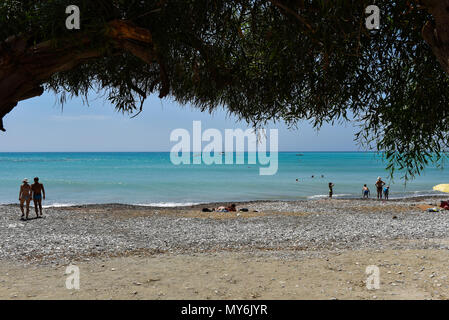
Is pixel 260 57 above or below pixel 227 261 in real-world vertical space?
above

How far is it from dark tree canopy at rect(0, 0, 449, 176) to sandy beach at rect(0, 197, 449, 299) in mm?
3696

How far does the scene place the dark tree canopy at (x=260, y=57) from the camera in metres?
4.23

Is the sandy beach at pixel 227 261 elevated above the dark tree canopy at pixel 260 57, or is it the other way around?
the dark tree canopy at pixel 260 57

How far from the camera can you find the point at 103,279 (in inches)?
344

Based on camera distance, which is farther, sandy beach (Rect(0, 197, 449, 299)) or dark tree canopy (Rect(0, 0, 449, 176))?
sandy beach (Rect(0, 197, 449, 299))

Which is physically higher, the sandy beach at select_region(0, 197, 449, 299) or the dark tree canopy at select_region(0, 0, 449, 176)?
the dark tree canopy at select_region(0, 0, 449, 176)

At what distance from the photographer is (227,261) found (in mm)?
10531

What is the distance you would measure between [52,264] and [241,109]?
24.6 ft

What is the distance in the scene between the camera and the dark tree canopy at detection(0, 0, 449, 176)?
4.23 metres

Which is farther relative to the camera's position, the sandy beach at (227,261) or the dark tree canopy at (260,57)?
the sandy beach at (227,261)

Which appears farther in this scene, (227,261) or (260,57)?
(227,261)

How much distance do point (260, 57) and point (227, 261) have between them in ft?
20.6

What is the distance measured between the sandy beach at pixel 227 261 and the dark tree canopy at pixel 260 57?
3.70 m
